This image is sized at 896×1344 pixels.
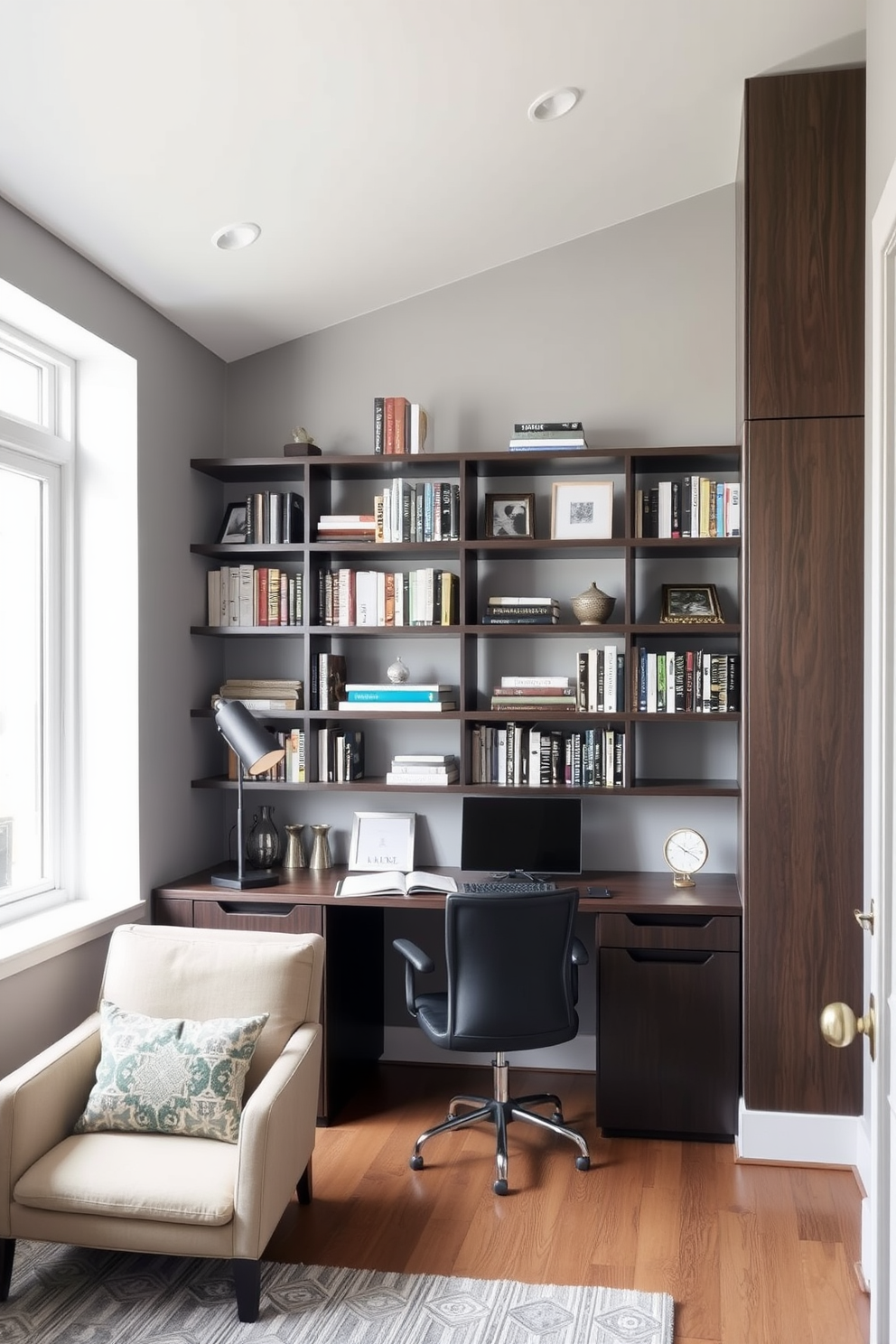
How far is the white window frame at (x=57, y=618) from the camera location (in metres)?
3.54

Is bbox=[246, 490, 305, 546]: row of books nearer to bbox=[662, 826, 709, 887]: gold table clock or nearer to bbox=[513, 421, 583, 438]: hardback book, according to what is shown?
bbox=[513, 421, 583, 438]: hardback book

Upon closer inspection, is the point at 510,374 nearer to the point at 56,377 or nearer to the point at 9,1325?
the point at 56,377

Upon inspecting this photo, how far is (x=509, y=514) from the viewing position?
13.1 feet

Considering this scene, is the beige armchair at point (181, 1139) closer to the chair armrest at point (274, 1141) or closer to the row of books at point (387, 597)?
the chair armrest at point (274, 1141)

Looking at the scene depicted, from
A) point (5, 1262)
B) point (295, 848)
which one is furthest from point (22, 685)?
point (5, 1262)

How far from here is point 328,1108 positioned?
3650 millimetres

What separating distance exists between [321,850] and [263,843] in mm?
212

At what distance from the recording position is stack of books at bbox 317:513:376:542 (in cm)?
398

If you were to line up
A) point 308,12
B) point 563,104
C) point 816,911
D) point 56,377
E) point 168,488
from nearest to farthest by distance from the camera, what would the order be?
point 308,12
point 563,104
point 816,911
point 56,377
point 168,488

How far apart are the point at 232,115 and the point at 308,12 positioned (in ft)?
1.36

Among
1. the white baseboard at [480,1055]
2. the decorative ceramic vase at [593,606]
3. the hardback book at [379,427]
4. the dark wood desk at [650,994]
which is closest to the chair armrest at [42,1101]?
the dark wood desk at [650,994]

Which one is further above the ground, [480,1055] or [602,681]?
[602,681]

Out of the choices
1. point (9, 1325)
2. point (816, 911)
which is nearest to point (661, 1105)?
point (816, 911)

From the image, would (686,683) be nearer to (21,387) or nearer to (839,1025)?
(839,1025)
